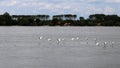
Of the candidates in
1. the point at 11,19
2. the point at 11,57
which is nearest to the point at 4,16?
the point at 11,19

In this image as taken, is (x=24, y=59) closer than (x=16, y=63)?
No

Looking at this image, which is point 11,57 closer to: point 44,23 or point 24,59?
point 24,59

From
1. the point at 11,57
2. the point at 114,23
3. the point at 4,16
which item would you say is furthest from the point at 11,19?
the point at 11,57

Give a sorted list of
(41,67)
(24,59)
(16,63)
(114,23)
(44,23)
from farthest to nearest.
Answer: (44,23) < (114,23) < (24,59) < (16,63) < (41,67)

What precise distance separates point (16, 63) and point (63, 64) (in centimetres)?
356

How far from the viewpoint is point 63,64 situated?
32656mm

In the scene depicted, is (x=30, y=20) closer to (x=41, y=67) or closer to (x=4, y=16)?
(x=4, y=16)

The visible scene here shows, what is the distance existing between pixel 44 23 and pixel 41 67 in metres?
139

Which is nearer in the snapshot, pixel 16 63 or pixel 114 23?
pixel 16 63

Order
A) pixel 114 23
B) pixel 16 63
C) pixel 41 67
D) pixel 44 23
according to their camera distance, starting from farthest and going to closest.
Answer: pixel 44 23
pixel 114 23
pixel 16 63
pixel 41 67

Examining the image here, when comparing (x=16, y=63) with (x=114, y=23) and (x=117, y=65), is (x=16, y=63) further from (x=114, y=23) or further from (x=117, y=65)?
(x=114, y=23)

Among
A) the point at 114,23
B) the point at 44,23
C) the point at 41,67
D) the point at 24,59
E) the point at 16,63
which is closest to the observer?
the point at 41,67

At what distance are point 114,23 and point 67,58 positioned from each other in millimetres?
123813

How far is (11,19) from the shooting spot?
164 meters
